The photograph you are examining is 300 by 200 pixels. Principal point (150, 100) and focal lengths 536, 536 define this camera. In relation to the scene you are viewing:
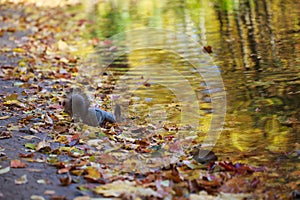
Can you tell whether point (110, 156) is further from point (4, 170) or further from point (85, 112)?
point (85, 112)

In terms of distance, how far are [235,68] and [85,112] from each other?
2855 mm

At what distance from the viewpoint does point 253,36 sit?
908 cm

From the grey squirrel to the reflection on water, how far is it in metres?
0.52

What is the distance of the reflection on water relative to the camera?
481 centimetres

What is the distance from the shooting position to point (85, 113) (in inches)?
197

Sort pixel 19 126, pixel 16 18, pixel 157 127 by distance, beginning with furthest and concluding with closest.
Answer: pixel 16 18 → pixel 157 127 → pixel 19 126

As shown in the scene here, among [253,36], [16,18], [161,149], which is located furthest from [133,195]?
[16,18]

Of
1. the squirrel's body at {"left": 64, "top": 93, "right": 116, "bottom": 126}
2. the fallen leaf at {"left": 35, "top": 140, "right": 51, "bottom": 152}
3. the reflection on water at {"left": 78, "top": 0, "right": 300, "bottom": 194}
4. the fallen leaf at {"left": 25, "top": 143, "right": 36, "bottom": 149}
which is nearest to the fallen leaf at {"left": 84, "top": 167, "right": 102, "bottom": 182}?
the fallen leaf at {"left": 35, "top": 140, "right": 51, "bottom": 152}

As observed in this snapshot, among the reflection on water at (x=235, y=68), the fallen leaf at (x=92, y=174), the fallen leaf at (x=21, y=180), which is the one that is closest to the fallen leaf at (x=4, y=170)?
the fallen leaf at (x=21, y=180)

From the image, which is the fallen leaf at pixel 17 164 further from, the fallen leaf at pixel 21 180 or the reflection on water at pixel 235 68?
the reflection on water at pixel 235 68

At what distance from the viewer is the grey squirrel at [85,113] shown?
5004mm

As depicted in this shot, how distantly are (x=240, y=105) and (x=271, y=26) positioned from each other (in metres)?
4.50

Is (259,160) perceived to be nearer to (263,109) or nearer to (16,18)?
(263,109)

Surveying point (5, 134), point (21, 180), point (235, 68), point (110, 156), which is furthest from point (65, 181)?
point (235, 68)
